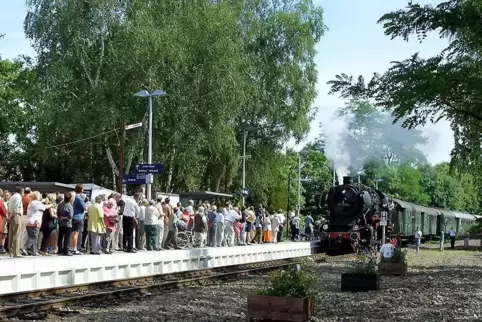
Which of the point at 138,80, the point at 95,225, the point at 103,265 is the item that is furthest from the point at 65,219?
the point at 138,80

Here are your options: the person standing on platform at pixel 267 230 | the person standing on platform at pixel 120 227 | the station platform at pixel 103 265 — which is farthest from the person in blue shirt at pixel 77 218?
the person standing on platform at pixel 267 230

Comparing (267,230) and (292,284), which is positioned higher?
(267,230)

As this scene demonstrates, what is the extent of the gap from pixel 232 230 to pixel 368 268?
1155 cm

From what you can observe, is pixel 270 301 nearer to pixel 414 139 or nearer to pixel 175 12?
pixel 414 139

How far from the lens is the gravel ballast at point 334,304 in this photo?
13.0 meters

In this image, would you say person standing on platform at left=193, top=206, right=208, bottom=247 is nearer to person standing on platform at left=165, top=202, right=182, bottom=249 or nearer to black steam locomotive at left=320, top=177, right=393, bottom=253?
person standing on platform at left=165, top=202, right=182, bottom=249

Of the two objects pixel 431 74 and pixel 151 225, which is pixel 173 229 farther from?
pixel 431 74

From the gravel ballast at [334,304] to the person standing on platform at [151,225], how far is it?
8.81 feet

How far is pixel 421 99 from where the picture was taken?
696 inches

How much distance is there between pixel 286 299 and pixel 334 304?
131 inches

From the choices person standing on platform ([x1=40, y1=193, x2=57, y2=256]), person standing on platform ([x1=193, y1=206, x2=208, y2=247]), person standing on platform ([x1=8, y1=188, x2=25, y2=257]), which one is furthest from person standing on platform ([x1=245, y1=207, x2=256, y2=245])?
person standing on platform ([x1=8, y1=188, x2=25, y2=257])

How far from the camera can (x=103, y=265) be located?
18.7 meters

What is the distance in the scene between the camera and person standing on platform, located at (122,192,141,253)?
21109mm

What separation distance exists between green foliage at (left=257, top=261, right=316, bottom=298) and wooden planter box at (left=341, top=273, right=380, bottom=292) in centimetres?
548
